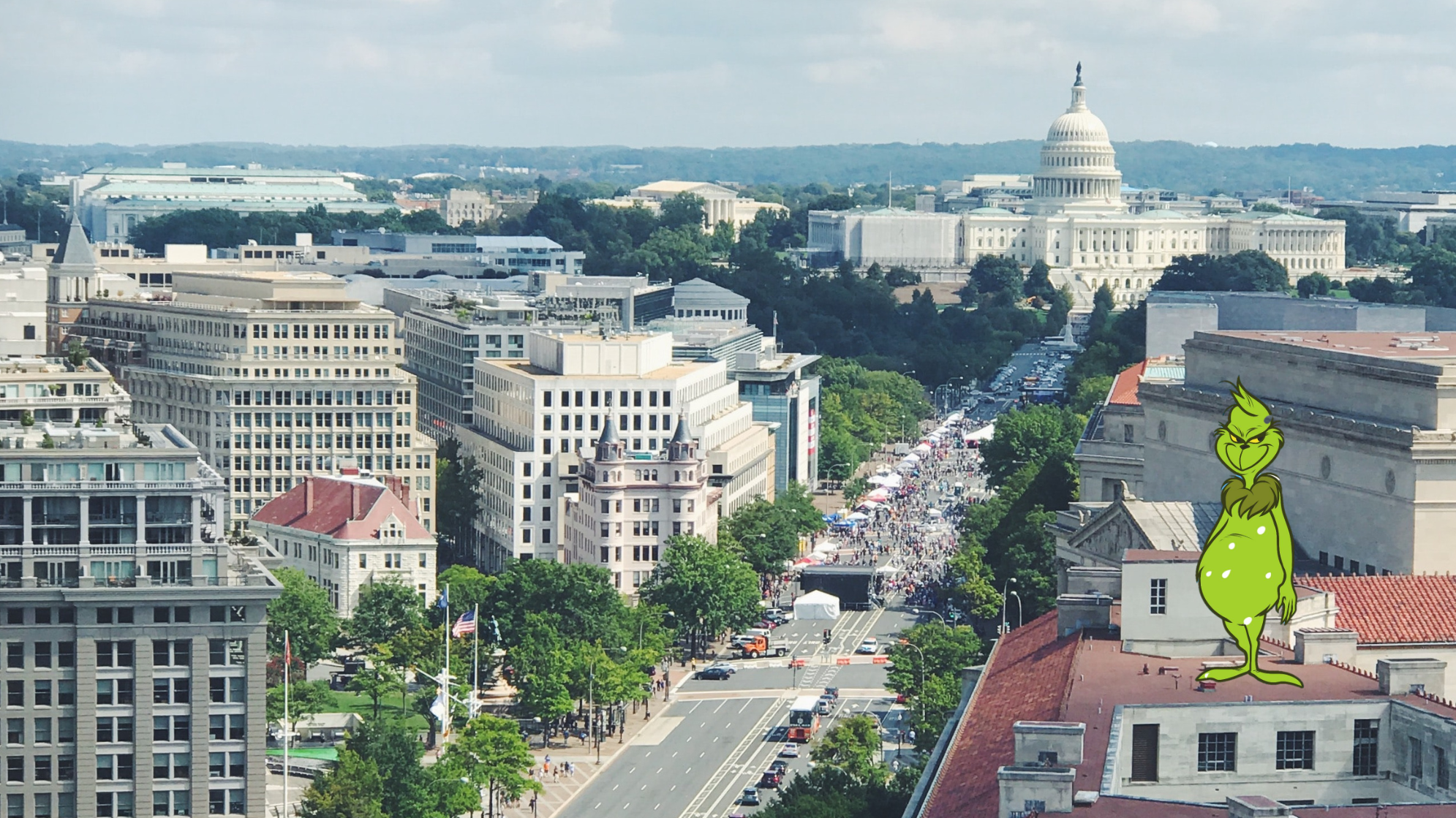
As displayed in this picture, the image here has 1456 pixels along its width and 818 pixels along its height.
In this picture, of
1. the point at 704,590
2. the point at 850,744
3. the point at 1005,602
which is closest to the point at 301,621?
the point at 704,590

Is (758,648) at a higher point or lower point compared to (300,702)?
lower

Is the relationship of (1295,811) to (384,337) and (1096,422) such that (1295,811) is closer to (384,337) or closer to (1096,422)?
(1096,422)

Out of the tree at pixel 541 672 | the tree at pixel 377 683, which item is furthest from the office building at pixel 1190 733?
the tree at pixel 377 683

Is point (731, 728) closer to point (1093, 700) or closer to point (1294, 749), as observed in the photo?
point (1093, 700)

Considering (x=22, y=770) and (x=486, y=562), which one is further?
(x=486, y=562)

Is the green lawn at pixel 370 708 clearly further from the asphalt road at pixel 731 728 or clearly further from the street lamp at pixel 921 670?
the street lamp at pixel 921 670

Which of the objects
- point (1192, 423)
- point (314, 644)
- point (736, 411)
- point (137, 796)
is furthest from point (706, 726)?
point (736, 411)
